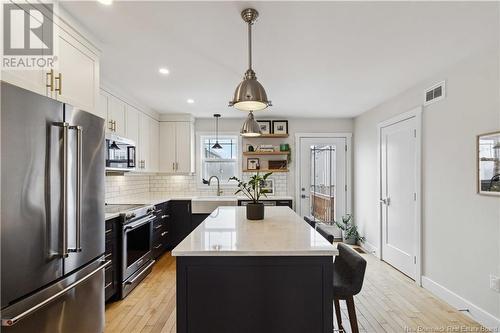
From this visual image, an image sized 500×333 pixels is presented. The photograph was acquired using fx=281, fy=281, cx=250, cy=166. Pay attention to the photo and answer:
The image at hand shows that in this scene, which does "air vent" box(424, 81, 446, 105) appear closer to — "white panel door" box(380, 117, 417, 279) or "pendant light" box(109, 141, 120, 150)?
"white panel door" box(380, 117, 417, 279)

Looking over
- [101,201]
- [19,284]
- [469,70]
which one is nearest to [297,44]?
[469,70]

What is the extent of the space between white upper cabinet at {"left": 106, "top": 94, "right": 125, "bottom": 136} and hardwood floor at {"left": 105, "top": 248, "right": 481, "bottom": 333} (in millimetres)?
1930

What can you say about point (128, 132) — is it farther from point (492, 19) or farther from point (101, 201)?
point (492, 19)

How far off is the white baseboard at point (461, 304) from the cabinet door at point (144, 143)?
13.4 feet

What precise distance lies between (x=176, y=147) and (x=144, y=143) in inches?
28.6

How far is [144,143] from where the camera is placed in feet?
14.6

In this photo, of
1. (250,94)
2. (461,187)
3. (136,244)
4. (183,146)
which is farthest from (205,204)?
(461,187)

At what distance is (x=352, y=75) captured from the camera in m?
3.11

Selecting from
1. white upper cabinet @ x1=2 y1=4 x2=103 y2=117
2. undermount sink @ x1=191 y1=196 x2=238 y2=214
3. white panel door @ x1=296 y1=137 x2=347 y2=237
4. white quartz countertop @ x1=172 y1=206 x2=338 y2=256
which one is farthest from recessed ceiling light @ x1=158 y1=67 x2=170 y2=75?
white panel door @ x1=296 y1=137 x2=347 y2=237

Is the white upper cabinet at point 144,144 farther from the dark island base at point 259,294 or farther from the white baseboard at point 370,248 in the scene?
the white baseboard at point 370,248

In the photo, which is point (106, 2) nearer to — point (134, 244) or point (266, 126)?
point (134, 244)

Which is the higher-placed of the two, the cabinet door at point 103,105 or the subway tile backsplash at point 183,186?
the cabinet door at point 103,105

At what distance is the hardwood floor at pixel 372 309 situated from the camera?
7.97ft

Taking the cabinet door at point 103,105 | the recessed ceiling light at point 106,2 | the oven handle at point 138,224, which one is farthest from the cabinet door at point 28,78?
the oven handle at point 138,224
